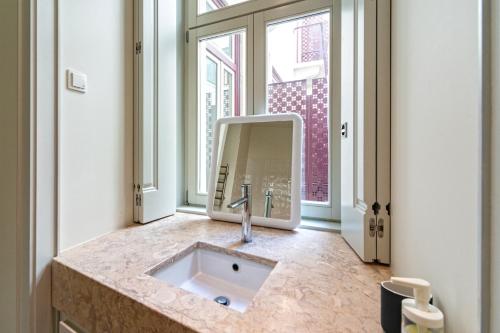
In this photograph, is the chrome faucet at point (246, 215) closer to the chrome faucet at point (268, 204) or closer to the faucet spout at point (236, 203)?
the faucet spout at point (236, 203)

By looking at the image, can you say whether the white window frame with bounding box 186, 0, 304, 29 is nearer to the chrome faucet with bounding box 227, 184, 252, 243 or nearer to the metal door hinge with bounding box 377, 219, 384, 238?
the chrome faucet with bounding box 227, 184, 252, 243

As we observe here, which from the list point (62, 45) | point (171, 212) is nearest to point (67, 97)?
point (62, 45)

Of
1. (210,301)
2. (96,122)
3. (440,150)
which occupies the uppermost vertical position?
(96,122)

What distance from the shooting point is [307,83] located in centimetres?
117

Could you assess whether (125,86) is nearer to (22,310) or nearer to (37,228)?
(37,228)

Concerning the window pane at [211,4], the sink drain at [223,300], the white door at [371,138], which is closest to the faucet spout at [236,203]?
the sink drain at [223,300]

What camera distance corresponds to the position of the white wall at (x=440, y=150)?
329mm

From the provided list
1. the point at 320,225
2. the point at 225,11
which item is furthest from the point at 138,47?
the point at 320,225

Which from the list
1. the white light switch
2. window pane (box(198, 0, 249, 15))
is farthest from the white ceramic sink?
window pane (box(198, 0, 249, 15))

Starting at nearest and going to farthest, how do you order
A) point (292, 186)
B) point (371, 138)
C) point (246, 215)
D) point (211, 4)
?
point (371, 138)
point (246, 215)
point (292, 186)
point (211, 4)

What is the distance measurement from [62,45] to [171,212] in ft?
2.83

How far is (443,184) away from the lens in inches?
16.2

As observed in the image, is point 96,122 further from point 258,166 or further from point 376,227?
point 376,227

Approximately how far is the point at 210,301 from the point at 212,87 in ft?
3.99
